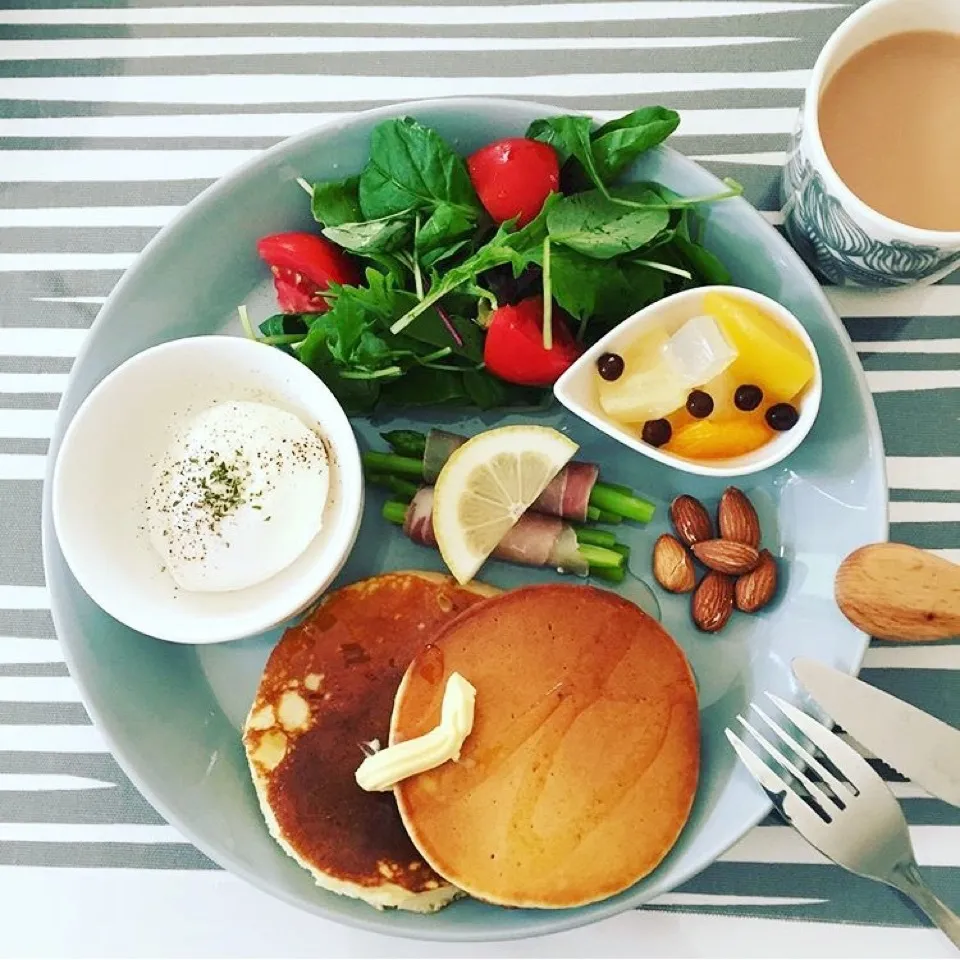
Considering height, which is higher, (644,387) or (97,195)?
(97,195)

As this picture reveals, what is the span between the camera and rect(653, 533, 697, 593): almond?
1.53m

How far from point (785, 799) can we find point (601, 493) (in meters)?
0.50

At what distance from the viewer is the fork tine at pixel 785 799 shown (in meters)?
1.37

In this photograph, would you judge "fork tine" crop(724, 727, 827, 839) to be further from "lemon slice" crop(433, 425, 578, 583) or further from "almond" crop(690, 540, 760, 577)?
"lemon slice" crop(433, 425, 578, 583)

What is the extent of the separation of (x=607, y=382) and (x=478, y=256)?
0.83 ft

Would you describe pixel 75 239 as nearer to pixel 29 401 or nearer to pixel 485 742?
pixel 29 401

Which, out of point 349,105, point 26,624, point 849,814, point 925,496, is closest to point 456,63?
point 349,105

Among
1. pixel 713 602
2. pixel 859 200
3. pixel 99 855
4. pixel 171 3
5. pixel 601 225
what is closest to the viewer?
pixel 859 200

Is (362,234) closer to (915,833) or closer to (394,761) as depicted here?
(394,761)

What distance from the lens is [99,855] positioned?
1636 mm

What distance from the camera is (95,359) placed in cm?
152

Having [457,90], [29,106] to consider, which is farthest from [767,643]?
[29,106]

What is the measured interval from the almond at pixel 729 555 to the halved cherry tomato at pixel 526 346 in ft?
1.11

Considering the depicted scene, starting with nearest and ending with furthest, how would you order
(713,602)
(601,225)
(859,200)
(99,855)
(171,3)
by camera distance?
(859,200)
(601,225)
(713,602)
(99,855)
(171,3)
